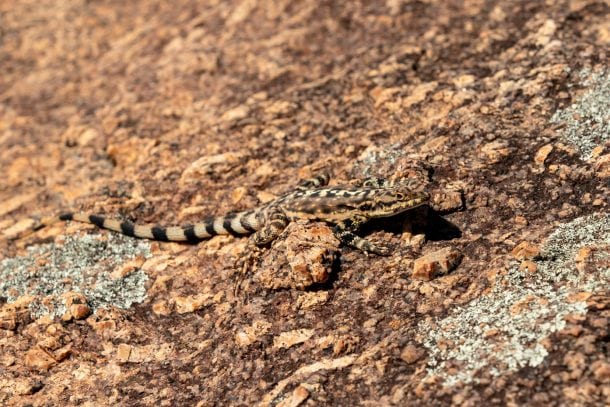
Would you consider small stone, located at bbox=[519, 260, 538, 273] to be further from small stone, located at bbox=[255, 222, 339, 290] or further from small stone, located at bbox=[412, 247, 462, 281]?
small stone, located at bbox=[255, 222, 339, 290]

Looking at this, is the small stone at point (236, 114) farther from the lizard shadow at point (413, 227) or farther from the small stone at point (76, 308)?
the small stone at point (76, 308)

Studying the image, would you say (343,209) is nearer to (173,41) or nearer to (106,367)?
(106,367)

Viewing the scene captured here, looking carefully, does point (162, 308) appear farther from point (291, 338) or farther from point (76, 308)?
point (291, 338)

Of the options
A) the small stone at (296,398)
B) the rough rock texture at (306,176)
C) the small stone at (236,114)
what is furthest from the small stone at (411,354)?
the small stone at (236,114)

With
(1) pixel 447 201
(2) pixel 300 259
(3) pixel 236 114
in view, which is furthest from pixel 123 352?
(3) pixel 236 114

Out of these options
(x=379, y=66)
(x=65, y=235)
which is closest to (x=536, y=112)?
(x=379, y=66)
